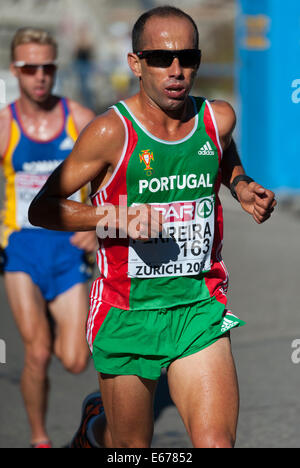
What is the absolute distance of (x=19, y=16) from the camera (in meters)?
26.9

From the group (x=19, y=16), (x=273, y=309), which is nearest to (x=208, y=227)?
(x=273, y=309)

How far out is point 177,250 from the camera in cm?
369

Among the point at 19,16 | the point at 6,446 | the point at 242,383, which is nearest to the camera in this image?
the point at 6,446

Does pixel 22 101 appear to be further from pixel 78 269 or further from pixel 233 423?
pixel 233 423

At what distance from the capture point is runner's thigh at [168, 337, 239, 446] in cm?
341

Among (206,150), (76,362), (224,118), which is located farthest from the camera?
(76,362)

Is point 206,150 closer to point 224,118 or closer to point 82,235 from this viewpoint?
point 224,118

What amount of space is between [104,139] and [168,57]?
41cm

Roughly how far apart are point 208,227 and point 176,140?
37cm

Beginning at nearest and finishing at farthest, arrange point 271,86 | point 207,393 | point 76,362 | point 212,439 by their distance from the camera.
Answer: point 212,439 < point 207,393 < point 76,362 < point 271,86

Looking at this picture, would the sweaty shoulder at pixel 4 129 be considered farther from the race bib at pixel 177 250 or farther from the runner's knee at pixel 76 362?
the race bib at pixel 177 250

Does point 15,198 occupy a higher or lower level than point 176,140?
lower

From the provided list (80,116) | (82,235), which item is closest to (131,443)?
(82,235)

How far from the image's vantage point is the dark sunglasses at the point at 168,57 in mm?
3602
